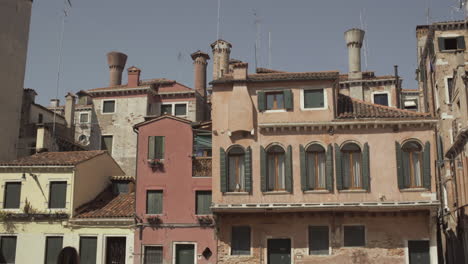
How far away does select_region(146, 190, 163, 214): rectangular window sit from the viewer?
27.1 meters

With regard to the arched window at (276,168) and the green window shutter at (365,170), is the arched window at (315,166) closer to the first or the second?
the arched window at (276,168)

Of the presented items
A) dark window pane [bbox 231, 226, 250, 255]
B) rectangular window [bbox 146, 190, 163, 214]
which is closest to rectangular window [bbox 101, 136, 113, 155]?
rectangular window [bbox 146, 190, 163, 214]

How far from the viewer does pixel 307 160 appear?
25219 millimetres

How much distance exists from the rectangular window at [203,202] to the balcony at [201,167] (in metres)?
0.90

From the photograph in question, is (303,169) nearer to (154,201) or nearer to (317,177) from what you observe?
(317,177)

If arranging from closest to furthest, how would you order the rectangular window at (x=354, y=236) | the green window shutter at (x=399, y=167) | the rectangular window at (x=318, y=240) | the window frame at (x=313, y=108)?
the green window shutter at (x=399, y=167)
the rectangular window at (x=354, y=236)
the rectangular window at (x=318, y=240)
the window frame at (x=313, y=108)

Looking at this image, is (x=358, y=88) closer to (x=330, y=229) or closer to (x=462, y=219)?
(x=462, y=219)

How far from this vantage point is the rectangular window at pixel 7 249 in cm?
2800

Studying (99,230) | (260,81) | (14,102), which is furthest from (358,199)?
(14,102)

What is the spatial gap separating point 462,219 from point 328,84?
10662 mm

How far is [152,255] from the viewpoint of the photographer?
26625 mm

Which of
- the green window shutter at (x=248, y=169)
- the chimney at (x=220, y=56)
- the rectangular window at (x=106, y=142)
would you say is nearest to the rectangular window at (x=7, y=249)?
the green window shutter at (x=248, y=169)

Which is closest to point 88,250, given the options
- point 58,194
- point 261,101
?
point 58,194

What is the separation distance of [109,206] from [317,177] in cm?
1118
